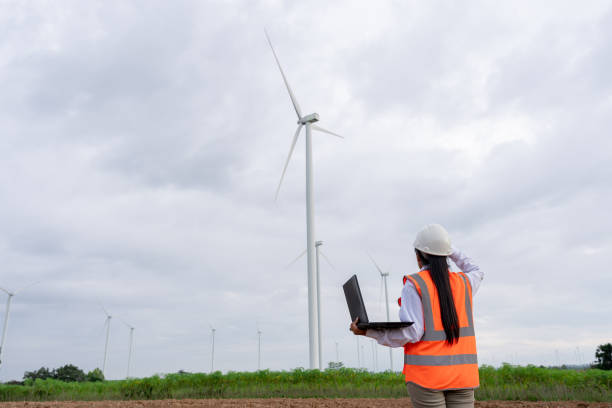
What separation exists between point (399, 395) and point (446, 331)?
9.83 meters

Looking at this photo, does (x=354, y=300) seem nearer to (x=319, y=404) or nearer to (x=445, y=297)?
(x=445, y=297)

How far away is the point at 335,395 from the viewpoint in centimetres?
1212

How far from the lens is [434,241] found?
3549 millimetres

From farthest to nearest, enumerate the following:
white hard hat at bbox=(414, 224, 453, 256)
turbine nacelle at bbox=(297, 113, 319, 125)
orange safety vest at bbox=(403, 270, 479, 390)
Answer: turbine nacelle at bbox=(297, 113, 319, 125) < white hard hat at bbox=(414, 224, 453, 256) < orange safety vest at bbox=(403, 270, 479, 390)

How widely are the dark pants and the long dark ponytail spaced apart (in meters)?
0.36

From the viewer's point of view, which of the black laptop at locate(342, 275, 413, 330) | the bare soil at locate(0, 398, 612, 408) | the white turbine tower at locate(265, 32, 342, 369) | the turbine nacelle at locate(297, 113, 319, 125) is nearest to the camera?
the black laptop at locate(342, 275, 413, 330)

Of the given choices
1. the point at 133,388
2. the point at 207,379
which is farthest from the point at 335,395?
the point at 133,388

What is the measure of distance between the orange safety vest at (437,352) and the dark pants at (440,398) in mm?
54

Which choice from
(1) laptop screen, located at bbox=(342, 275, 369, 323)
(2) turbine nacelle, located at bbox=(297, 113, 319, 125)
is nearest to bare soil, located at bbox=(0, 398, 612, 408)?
(1) laptop screen, located at bbox=(342, 275, 369, 323)

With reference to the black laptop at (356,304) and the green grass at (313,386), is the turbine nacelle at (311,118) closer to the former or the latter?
the green grass at (313,386)

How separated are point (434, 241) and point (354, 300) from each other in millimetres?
764

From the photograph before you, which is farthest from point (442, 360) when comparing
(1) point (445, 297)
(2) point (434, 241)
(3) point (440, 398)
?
(2) point (434, 241)

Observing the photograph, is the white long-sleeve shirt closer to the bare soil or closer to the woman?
the woman

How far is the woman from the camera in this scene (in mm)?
3197
